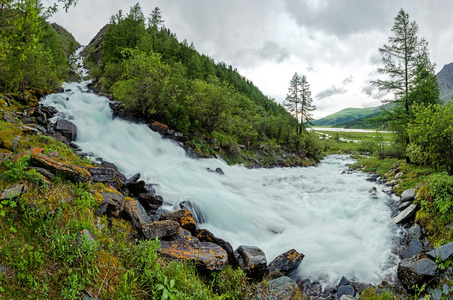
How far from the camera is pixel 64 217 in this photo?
3.93 metres

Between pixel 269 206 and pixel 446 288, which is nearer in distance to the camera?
pixel 446 288

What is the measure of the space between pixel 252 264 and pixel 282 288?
95cm

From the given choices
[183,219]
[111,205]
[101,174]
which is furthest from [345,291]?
[101,174]

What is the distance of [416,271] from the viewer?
5738 millimetres

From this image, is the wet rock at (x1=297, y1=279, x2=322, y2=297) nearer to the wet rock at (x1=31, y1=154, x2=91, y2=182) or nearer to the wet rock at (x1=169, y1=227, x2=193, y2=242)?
the wet rock at (x1=169, y1=227, x2=193, y2=242)

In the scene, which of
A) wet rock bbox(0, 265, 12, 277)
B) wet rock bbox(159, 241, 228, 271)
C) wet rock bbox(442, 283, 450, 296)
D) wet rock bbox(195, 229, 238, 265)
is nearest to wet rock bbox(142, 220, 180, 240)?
wet rock bbox(159, 241, 228, 271)

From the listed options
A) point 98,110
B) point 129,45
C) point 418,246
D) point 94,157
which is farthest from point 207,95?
point 129,45

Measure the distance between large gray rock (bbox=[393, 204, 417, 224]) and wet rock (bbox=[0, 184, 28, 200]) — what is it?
44.9ft

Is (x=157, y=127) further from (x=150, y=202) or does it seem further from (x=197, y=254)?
(x=197, y=254)

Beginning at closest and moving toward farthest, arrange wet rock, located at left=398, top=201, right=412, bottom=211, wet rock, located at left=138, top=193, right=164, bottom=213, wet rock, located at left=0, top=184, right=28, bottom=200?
1. wet rock, located at left=0, top=184, right=28, bottom=200
2. wet rock, located at left=138, top=193, right=164, bottom=213
3. wet rock, located at left=398, top=201, right=412, bottom=211

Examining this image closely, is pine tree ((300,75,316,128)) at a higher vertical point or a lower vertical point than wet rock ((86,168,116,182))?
higher

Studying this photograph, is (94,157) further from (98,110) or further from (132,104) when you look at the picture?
(98,110)

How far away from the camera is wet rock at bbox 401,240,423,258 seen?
23.9ft

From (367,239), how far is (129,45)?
43.6 m
